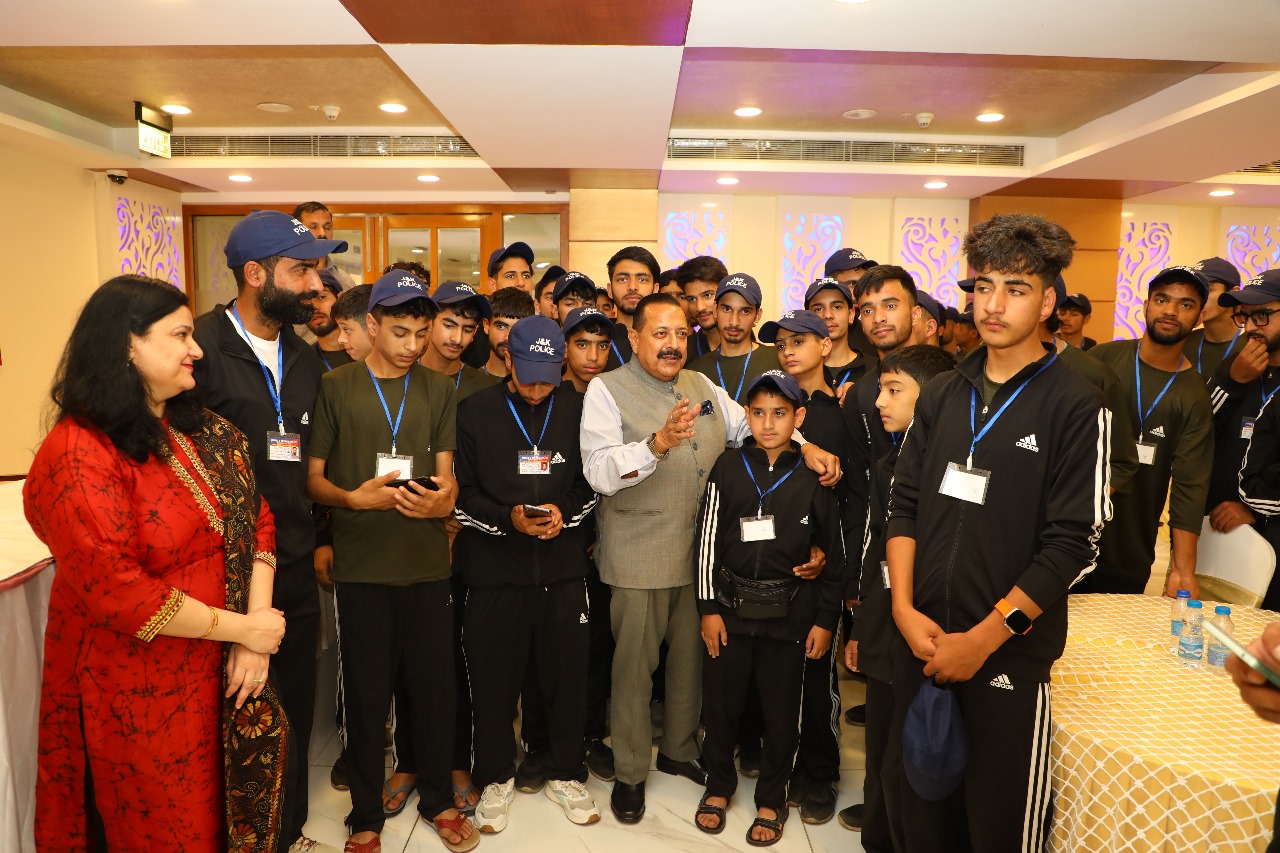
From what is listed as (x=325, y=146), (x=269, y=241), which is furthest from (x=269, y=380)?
(x=325, y=146)

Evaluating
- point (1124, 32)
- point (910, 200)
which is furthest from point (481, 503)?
point (910, 200)

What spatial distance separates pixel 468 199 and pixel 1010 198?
5.69 meters

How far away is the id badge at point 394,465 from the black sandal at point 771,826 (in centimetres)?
172

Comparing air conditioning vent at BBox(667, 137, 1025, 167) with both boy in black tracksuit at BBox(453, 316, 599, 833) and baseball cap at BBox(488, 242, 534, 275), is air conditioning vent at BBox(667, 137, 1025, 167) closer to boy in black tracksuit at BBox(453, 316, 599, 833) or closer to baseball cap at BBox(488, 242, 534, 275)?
baseball cap at BBox(488, 242, 534, 275)

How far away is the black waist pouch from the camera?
8.84 ft

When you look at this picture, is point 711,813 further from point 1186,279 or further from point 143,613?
point 1186,279

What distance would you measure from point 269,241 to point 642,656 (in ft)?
6.20

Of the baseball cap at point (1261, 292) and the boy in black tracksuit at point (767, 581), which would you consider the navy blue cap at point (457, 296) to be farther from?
the baseball cap at point (1261, 292)

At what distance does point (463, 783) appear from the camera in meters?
2.98

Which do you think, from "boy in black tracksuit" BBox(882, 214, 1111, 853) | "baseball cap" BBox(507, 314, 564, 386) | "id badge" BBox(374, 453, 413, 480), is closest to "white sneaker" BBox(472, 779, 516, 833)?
"id badge" BBox(374, 453, 413, 480)

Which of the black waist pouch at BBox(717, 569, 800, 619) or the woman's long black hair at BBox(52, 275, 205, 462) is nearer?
the woman's long black hair at BBox(52, 275, 205, 462)

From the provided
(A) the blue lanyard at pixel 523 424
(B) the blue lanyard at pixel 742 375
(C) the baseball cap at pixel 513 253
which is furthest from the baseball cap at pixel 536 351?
(C) the baseball cap at pixel 513 253

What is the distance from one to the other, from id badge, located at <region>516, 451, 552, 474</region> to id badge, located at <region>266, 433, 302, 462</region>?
2.40 feet

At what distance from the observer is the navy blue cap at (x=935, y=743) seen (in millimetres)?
1929
